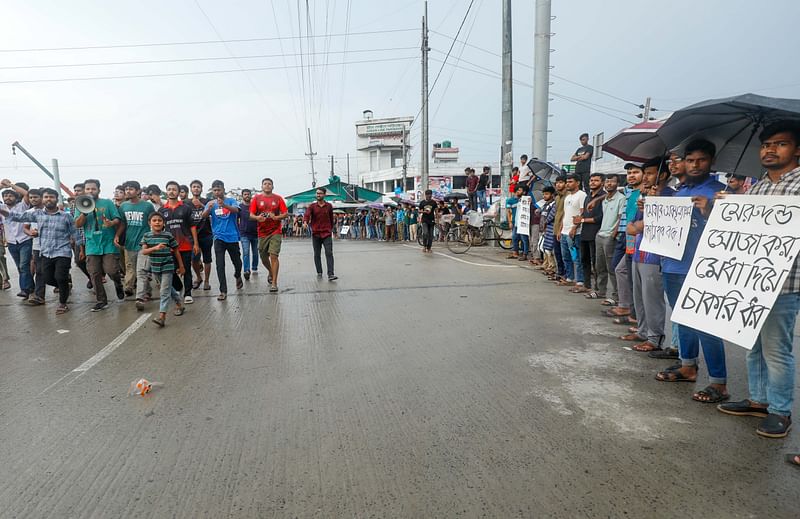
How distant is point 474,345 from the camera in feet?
16.5

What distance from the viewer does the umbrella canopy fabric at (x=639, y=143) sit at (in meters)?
4.65

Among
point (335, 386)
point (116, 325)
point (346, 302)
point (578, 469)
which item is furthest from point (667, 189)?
point (116, 325)

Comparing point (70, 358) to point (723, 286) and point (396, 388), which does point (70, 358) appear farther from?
point (723, 286)

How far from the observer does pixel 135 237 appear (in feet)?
25.2

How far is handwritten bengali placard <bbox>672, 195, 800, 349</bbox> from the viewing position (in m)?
2.87

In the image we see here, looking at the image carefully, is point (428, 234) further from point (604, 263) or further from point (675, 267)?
point (675, 267)

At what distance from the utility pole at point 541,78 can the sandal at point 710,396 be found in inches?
382

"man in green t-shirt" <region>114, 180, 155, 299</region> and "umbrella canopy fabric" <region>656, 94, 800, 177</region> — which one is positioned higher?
"umbrella canopy fabric" <region>656, 94, 800, 177</region>

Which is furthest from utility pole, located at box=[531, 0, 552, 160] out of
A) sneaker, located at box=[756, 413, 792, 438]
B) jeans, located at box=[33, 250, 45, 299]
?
jeans, located at box=[33, 250, 45, 299]

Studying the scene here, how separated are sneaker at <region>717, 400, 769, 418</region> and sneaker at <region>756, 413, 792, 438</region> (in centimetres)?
20

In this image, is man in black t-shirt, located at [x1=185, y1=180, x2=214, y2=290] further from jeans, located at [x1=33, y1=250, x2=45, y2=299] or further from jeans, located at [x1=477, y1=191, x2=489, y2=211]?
jeans, located at [x1=477, y1=191, x2=489, y2=211]

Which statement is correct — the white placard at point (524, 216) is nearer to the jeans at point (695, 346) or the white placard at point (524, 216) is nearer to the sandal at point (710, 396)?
the jeans at point (695, 346)

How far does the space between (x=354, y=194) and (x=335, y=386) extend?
26348 mm

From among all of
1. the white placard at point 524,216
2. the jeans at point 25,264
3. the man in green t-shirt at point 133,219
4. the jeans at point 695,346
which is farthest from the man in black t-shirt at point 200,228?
the jeans at point 695,346
